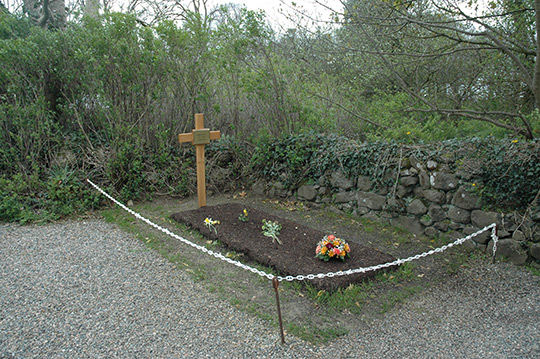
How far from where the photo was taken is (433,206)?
4.88 m

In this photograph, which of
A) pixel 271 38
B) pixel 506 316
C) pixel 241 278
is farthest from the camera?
pixel 271 38

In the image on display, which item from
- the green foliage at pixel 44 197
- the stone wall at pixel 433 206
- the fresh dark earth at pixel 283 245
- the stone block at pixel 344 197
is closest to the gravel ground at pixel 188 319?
the stone wall at pixel 433 206

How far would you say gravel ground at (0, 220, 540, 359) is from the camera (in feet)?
9.21

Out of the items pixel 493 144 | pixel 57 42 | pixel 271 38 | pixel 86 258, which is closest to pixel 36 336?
pixel 86 258

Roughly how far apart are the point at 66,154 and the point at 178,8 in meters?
12.3

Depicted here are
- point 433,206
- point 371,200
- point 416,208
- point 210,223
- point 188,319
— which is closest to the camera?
point 188,319

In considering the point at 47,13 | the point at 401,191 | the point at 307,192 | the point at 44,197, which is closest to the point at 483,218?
the point at 401,191

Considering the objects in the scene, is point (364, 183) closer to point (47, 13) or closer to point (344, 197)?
point (344, 197)

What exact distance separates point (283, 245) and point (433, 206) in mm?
1957

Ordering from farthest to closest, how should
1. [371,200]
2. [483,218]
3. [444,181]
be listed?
1. [371,200]
2. [444,181]
3. [483,218]

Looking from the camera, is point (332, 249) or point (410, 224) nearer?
point (332, 249)

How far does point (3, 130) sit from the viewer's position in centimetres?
662

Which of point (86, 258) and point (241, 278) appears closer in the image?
point (241, 278)

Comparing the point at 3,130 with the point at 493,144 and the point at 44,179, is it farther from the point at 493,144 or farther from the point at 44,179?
the point at 493,144
